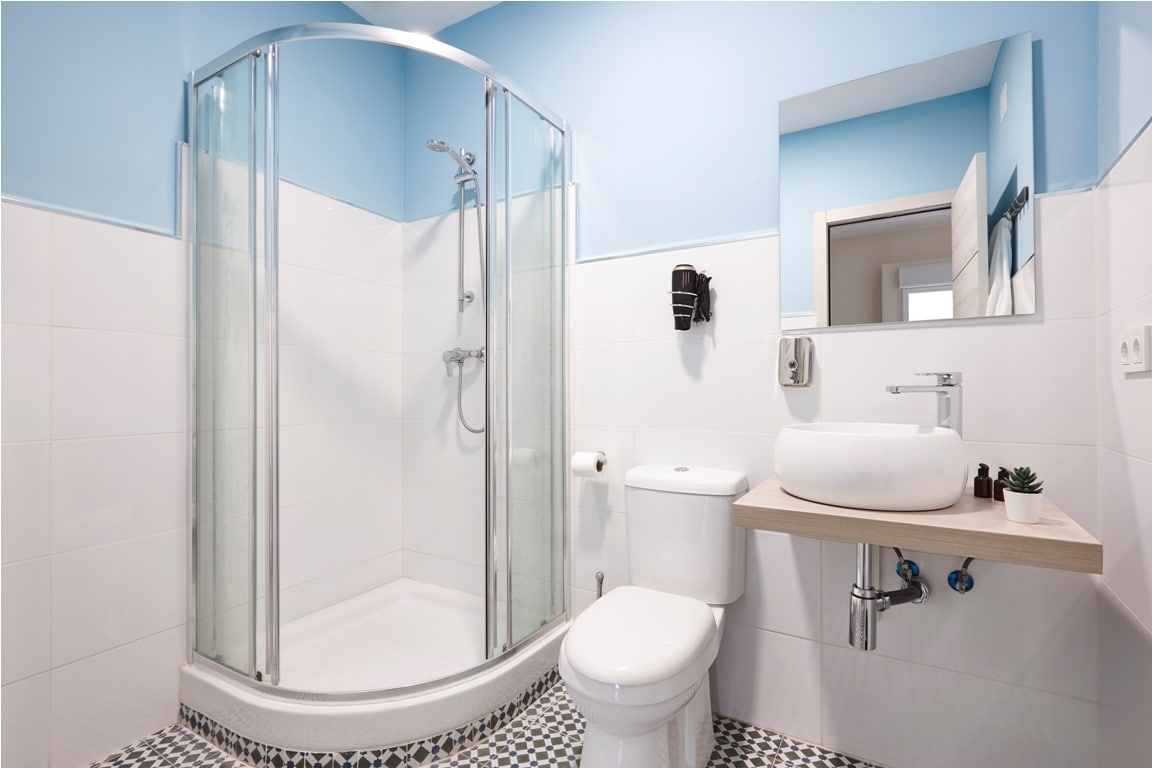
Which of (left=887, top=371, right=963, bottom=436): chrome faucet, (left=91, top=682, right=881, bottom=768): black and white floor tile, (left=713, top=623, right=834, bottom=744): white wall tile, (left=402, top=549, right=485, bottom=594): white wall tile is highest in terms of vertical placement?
(left=887, top=371, right=963, bottom=436): chrome faucet

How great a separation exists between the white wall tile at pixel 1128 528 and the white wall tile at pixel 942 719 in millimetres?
366

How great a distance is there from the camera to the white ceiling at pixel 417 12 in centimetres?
222

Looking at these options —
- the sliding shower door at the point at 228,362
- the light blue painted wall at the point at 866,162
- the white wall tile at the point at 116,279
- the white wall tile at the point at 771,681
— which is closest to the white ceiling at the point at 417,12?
the sliding shower door at the point at 228,362

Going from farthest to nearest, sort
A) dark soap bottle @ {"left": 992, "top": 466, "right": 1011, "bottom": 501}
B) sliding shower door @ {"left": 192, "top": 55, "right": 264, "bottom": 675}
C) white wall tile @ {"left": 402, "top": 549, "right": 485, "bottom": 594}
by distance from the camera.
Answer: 1. white wall tile @ {"left": 402, "top": 549, "right": 485, "bottom": 594}
2. sliding shower door @ {"left": 192, "top": 55, "right": 264, "bottom": 675}
3. dark soap bottle @ {"left": 992, "top": 466, "right": 1011, "bottom": 501}

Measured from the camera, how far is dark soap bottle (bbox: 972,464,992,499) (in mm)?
1295

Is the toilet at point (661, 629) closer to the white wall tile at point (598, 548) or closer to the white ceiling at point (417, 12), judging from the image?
the white wall tile at point (598, 548)

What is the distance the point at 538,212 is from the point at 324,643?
1592mm

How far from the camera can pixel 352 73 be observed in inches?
73.5

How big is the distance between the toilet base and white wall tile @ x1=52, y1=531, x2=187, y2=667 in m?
1.27

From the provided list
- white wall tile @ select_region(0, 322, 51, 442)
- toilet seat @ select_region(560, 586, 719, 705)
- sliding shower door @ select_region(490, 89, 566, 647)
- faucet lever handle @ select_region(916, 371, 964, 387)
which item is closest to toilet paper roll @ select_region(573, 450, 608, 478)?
sliding shower door @ select_region(490, 89, 566, 647)

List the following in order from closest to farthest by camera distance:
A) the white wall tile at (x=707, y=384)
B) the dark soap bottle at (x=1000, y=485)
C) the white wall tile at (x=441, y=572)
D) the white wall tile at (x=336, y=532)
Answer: the dark soap bottle at (x=1000, y=485), the white wall tile at (x=707, y=384), the white wall tile at (x=336, y=532), the white wall tile at (x=441, y=572)

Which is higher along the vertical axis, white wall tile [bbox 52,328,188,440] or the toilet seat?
white wall tile [bbox 52,328,188,440]

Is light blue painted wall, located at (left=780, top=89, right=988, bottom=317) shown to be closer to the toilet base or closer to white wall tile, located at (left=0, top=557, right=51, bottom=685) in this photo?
the toilet base

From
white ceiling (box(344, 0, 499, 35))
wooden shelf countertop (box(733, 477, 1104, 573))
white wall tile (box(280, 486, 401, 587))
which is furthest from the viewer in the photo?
white ceiling (box(344, 0, 499, 35))
